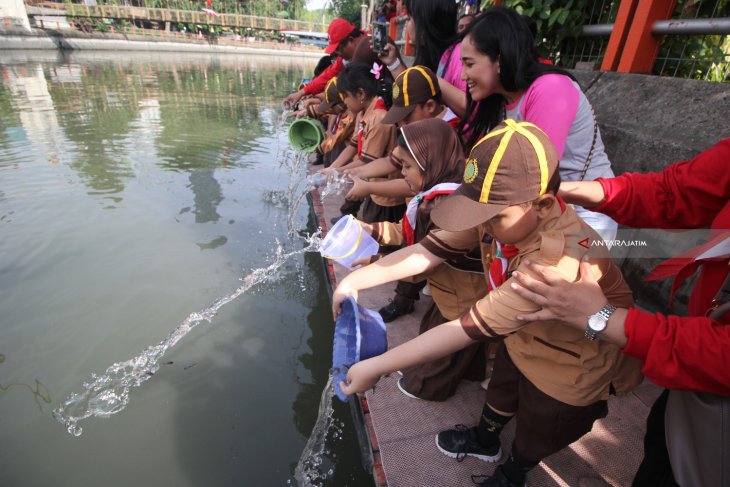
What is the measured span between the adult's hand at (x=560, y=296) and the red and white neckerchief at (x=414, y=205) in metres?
0.80

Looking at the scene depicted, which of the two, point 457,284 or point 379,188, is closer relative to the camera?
point 457,284

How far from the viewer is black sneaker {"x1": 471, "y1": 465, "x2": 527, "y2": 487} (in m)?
1.75

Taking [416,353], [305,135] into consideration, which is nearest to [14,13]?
[305,135]

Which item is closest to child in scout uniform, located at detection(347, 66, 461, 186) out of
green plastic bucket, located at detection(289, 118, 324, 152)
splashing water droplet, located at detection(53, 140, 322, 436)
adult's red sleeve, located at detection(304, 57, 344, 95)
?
splashing water droplet, located at detection(53, 140, 322, 436)

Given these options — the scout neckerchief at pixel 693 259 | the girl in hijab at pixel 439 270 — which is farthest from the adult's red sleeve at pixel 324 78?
the scout neckerchief at pixel 693 259

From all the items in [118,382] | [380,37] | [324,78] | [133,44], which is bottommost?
[118,382]

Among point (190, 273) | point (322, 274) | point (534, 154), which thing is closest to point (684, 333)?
point (534, 154)

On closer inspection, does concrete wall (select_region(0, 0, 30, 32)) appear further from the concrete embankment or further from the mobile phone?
the mobile phone

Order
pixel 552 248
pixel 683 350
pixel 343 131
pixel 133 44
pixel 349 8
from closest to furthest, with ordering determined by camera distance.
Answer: pixel 683 350 < pixel 552 248 < pixel 343 131 < pixel 349 8 < pixel 133 44

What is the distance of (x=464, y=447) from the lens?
1966 mm

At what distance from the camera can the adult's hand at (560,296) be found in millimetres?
1200

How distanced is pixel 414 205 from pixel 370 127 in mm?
1563

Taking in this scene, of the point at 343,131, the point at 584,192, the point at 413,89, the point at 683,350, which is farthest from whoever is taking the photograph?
the point at 343,131

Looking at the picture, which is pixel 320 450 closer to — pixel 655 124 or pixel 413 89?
pixel 413 89
